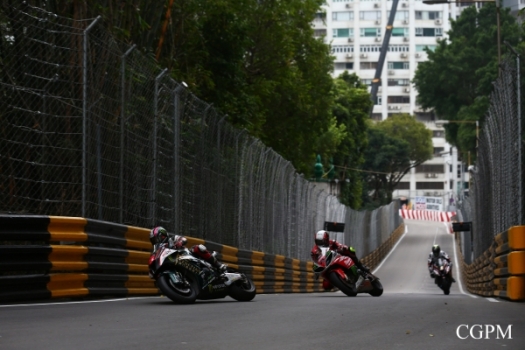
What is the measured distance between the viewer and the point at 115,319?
1020cm

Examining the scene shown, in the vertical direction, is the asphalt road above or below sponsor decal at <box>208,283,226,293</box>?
below

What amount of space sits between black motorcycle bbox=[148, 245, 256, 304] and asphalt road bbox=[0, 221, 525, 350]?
0.24 meters

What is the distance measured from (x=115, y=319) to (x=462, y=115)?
6666cm

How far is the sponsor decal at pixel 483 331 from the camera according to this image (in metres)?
8.50

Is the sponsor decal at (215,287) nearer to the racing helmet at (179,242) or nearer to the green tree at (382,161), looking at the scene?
the racing helmet at (179,242)

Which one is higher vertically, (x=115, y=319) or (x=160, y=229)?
(x=160, y=229)

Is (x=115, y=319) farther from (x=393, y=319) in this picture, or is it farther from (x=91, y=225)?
(x=91, y=225)

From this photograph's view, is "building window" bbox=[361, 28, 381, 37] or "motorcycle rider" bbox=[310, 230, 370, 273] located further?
"building window" bbox=[361, 28, 381, 37]

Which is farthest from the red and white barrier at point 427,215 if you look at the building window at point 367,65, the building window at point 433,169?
the building window at point 367,65

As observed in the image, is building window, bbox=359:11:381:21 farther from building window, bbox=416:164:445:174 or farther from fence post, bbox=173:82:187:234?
fence post, bbox=173:82:187:234

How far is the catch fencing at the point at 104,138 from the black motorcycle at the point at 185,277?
105cm

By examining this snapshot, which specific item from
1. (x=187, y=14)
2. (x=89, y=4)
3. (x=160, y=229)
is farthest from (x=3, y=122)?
(x=187, y=14)

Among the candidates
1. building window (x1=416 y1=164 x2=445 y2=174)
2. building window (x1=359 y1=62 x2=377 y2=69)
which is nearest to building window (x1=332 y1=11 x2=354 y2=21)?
building window (x1=359 y1=62 x2=377 y2=69)

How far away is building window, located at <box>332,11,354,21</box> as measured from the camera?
152125 millimetres
